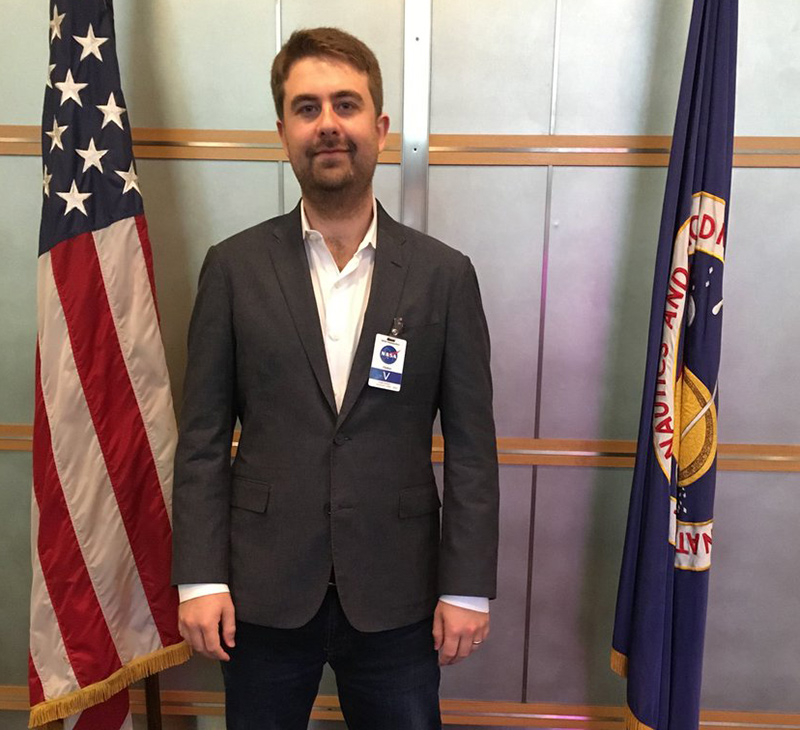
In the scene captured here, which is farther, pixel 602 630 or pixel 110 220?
pixel 602 630

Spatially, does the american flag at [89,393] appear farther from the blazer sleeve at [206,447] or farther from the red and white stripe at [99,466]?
the blazer sleeve at [206,447]

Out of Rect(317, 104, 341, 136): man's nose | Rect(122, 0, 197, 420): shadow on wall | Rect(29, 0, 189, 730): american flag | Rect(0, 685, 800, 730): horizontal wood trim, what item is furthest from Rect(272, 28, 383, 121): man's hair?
Rect(0, 685, 800, 730): horizontal wood trim

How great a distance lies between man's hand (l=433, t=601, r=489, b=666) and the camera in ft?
4.11

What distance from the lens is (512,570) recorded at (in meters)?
1.94

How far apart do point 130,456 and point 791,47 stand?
200 cm

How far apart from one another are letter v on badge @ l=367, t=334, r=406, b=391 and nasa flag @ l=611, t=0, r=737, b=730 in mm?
739

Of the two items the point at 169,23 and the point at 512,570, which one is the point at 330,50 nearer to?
the point at 169,23

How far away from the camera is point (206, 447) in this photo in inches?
48.8

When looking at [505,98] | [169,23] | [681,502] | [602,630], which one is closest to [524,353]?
[681,502]

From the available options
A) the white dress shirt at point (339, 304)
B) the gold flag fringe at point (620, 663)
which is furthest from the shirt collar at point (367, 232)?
the gold flag fringe at point (620, 663)

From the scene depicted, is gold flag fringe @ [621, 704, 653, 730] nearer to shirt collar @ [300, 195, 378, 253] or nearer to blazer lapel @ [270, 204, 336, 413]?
blazer lapel @ [270, 204, 336, 413]

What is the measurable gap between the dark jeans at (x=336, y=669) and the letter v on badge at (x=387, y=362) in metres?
0.42

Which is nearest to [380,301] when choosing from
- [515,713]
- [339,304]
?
[339,304]

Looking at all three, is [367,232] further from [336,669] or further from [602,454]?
[602,454]
